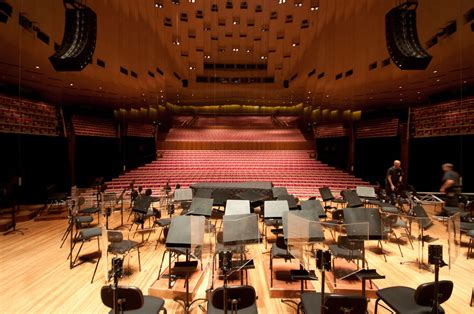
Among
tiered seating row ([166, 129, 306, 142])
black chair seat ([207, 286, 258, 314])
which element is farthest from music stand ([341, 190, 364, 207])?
tiered seating row ([166, 129, 306, 142])

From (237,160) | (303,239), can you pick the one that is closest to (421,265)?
(303,239)

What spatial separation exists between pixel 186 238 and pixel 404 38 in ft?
18.9

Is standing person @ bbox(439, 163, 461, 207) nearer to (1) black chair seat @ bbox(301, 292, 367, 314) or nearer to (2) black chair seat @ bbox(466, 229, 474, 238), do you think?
(2) black chair seat @ bbox(466, 229, 474, 238)

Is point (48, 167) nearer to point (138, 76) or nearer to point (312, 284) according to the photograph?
point (138, 76)

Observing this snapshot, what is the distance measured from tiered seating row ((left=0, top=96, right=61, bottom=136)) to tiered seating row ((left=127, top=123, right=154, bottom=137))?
3.97 m

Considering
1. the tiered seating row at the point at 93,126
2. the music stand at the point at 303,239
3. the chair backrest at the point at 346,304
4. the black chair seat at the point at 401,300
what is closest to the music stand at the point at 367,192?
the music stand at the point at 303,239

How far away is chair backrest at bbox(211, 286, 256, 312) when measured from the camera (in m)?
1.97

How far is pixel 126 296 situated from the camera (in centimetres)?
194

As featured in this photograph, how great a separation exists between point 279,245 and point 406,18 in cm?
540

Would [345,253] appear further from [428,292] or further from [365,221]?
[428,292]

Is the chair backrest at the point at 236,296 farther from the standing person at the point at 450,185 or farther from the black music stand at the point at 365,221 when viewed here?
the standing person at the point at 450,185

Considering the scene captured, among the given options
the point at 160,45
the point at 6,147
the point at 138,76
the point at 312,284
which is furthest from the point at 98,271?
the point at 160,45

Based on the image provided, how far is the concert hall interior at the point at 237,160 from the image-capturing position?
3.14 meters

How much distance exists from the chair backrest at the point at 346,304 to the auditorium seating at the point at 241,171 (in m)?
7.86
